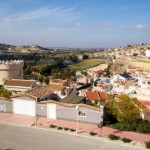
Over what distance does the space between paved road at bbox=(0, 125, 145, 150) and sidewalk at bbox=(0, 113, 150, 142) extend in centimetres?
152

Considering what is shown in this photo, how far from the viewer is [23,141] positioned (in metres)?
18.5

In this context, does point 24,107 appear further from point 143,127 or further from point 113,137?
point 143,127

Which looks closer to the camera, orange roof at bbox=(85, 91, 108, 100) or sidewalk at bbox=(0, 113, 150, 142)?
sidewalk at bbox=(0, 113, 150, 142)

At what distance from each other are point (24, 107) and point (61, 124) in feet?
14.9

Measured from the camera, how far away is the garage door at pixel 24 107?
24.4m

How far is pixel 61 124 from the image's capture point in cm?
2222

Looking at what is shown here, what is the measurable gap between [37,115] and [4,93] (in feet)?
18.1

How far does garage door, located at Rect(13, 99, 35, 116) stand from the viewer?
80.1 ft

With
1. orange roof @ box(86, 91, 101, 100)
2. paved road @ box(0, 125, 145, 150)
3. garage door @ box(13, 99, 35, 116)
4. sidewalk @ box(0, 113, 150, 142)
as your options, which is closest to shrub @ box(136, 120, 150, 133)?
sidewalk @ box(0, 113, 150, 142)

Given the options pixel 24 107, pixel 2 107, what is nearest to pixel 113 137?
pixel 24 107

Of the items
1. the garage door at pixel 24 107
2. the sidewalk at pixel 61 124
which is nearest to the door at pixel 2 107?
the sidewalk at pixel 61 124

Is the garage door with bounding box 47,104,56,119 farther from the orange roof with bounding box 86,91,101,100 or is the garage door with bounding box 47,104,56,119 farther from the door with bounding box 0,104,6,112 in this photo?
the orange roof with bounding box 86,91,101,100

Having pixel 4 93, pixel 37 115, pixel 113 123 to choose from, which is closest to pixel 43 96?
pixel 37 115

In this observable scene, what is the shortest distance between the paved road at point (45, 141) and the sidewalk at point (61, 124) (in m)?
1.52
